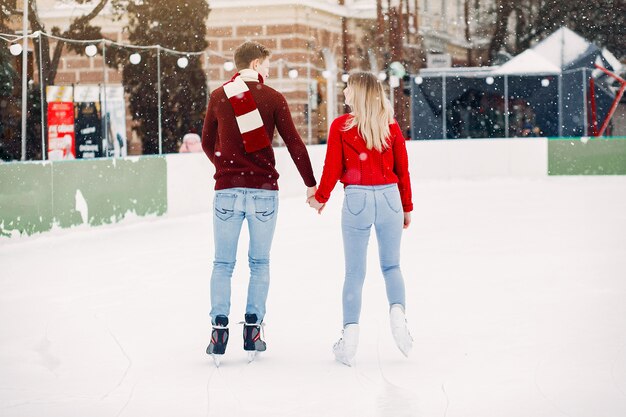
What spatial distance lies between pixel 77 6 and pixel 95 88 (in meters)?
7.97

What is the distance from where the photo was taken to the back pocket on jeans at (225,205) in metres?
5.43

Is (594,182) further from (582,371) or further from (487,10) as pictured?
(582,371)

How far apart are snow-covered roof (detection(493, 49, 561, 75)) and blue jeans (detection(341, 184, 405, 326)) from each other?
76.5 ft

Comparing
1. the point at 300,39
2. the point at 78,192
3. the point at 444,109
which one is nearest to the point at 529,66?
the point at 444,109

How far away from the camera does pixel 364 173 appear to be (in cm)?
539

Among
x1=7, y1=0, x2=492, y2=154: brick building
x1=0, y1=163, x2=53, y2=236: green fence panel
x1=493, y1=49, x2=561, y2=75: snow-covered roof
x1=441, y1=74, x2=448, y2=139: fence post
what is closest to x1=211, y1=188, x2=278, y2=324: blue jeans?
x1=0, y1=163, x2=53, y2=236: green fence panel

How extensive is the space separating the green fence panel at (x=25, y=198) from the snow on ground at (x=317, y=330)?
26 centimetres

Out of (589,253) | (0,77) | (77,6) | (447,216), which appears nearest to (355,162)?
(589,253)

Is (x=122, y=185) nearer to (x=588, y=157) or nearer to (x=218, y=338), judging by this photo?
(x=218, y=338)

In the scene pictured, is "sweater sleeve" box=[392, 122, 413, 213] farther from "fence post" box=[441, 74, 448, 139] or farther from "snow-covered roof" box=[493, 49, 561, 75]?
"snow-covered roof" box=[493, 49, 561, 75]

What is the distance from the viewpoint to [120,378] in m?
5.30

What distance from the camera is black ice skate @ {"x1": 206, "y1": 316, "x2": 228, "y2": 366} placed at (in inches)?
217

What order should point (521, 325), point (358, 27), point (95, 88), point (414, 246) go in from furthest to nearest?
point (358, 27), point (95, 88), point (414, 246), point (521, 325)

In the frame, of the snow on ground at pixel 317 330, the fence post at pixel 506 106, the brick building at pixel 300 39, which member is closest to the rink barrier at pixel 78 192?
the snow on ground at pixel 317 330
